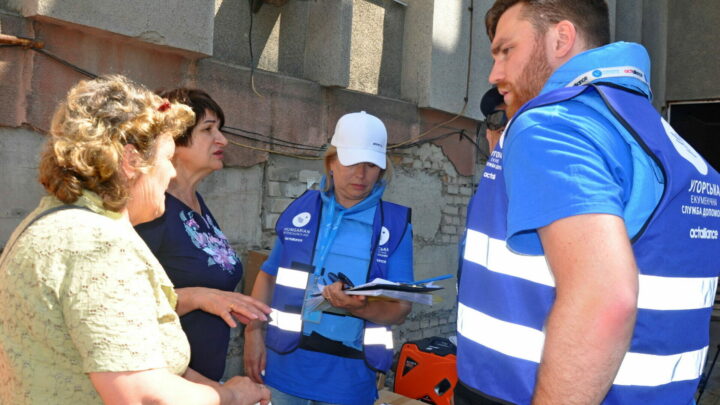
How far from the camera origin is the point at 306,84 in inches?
174

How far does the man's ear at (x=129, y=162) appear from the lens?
147cm

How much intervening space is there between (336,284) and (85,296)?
1243mm

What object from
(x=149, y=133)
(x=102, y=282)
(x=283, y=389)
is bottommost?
(x=283, y=389)

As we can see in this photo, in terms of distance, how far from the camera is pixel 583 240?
1.05m

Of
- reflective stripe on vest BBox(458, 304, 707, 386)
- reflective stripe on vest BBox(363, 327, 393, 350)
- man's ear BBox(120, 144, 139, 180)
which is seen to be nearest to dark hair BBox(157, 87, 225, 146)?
man's ear BBox(120, 144, 139, 180)

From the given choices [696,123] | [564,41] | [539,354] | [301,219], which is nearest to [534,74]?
[564,41]

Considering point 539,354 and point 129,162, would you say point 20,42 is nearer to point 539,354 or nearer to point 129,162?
point 129,162

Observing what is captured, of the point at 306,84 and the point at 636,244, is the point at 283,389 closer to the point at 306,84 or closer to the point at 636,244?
the point at 636,244

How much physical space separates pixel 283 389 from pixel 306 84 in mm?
2559

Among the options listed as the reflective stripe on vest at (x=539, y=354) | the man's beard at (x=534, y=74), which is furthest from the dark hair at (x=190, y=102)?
the reflective stripe on vest at (x=539, y=354)

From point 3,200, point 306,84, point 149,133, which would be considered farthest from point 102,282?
point 306,84

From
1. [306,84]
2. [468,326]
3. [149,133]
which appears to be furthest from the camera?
[306,84]

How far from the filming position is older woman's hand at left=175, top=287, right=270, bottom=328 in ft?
6.54

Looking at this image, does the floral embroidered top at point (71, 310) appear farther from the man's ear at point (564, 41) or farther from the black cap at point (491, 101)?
the black cap at point (491, 101)
